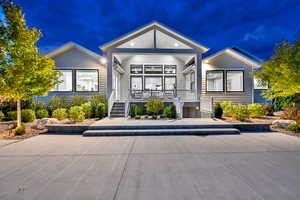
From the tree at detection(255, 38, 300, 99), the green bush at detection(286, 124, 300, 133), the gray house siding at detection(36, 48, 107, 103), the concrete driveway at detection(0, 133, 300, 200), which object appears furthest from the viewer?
the gray house siding at detection(36, 48, 107, 103)

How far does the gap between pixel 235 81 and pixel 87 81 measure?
490 inches

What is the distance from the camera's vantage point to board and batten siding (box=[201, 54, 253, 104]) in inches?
473

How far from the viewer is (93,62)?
11.7 m

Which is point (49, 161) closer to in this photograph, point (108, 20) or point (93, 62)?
point (93, 62)

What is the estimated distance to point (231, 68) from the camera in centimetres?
1202

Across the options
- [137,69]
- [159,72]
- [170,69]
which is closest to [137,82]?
[137,69]

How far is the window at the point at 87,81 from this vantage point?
11773 millimetres

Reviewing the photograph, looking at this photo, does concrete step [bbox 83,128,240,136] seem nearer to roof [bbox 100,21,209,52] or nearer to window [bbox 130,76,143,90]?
roof [bbox 100,21,209,52]

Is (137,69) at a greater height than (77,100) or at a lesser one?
greater

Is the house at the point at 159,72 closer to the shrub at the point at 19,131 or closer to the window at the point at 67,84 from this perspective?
the window at the point at 67,84

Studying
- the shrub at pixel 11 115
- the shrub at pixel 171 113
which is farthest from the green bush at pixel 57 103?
the shrub at pixel 171 113

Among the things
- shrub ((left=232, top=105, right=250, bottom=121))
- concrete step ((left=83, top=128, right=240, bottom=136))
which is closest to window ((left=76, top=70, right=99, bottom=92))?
concrete step ((left=83, top=128, right=240, bottom=136))

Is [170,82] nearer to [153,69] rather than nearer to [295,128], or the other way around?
[153,69]

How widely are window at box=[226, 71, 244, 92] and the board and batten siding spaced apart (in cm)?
28
